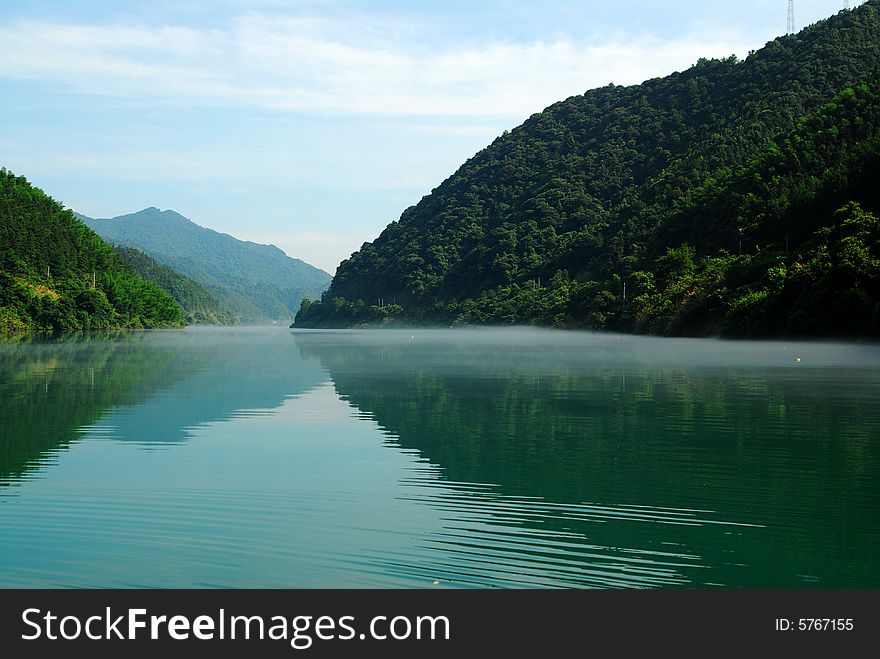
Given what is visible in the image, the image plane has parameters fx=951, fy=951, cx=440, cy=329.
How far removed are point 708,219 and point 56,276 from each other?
80.5 meters

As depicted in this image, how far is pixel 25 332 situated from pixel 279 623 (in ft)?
324

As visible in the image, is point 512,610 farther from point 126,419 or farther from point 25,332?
point 25,332

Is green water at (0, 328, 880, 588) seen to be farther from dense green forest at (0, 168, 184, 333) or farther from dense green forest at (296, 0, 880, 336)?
dense green forest at (0, 168, 184, 333)

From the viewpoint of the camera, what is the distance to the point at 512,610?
8.09m

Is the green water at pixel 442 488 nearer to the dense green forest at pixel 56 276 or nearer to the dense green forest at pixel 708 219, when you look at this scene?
the dense green forest at pixel 708 219

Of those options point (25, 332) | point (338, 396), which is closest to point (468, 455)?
point (338, 396)

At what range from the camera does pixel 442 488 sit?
13719 millimetres

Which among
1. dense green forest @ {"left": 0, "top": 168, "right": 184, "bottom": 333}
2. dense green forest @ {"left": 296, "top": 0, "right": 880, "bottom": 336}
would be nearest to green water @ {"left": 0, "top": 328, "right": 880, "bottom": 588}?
dense green forest @ {"left": 296, "top": 0, "right": 880, "bottom": 336}

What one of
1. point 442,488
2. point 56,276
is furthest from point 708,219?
point 442,488

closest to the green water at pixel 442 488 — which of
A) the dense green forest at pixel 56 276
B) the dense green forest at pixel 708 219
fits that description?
the dense green forest at pixel 708 219

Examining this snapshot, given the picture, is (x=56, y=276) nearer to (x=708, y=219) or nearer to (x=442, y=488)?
(x=708, y=219)

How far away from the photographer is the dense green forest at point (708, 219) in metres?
72.8

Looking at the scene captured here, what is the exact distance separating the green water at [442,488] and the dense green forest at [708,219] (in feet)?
145

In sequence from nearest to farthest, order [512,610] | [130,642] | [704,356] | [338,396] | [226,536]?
1. [130,642]
2. [512,610]
3. [226,536]
4. [338,396]
5. [704,356]
